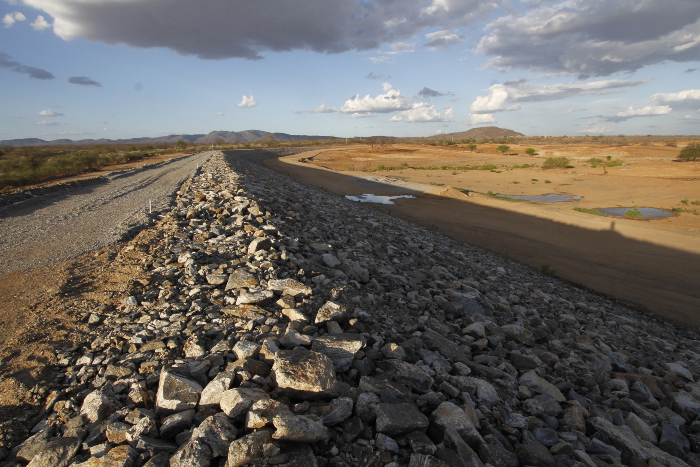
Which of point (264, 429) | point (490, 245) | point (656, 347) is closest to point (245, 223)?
point (264, 429)

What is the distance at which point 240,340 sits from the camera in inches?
143

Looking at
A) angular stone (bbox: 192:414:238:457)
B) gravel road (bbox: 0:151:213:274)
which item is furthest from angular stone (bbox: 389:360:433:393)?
gravel road (bbox: 0:151:213:274)

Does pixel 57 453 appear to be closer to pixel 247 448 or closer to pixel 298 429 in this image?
pixel 247 448

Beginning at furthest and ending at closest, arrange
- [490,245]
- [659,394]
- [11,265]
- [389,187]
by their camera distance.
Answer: [389,187], [490,245], [11,265], [659,394]

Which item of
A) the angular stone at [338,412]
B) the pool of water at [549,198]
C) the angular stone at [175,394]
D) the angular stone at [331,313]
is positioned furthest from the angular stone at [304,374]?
the pool of water at [549,198]

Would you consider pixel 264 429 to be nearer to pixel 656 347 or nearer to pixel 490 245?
pixel 656 347

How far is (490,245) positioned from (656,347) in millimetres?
7839

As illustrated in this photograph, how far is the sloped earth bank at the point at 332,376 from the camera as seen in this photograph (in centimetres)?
253

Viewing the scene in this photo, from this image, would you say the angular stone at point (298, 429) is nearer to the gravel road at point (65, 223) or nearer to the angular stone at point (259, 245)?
the angular stone at point (259, 245)

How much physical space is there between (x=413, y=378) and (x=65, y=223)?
425 inches

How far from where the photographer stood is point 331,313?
414 cm

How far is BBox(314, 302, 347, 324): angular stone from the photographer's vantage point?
4.08 metres

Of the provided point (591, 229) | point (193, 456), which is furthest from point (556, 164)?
point (193, 456)

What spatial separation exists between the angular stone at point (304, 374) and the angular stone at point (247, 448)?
1.72 ft
